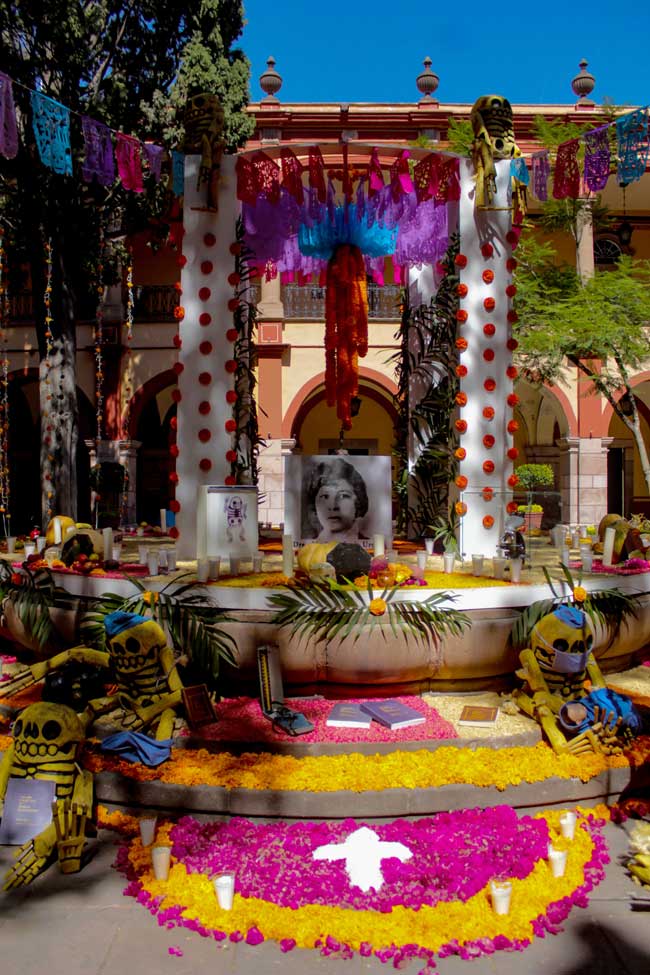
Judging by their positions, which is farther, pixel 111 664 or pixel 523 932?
pixel 111 664

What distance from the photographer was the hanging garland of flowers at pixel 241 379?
7480 mm

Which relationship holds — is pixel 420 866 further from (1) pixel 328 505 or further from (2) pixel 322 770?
(1) pixel 328 505

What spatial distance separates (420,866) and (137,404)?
1550 centimetres

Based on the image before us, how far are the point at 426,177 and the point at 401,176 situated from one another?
0.85 ft

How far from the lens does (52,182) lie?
11891 mm

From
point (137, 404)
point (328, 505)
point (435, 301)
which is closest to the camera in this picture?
point (328, 505)

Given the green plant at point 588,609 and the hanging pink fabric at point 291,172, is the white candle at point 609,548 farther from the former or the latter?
the hanging pink fabric at point 291,172

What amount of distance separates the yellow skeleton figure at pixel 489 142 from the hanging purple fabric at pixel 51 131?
3.94 meters

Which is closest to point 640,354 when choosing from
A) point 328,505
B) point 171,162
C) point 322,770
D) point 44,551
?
point 328,505

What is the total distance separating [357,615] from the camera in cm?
491

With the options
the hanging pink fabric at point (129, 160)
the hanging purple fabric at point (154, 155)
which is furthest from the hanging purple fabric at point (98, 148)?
the hanging purple fabric at point (154, 155)

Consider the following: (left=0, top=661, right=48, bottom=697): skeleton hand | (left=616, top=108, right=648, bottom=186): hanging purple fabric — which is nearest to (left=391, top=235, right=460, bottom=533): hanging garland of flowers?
(left=616, top=108, right=648, bottom=186): hanging purple fabric

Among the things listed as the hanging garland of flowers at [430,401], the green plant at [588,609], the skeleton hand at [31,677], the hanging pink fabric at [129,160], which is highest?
the hanging pink fabric at [129,160]

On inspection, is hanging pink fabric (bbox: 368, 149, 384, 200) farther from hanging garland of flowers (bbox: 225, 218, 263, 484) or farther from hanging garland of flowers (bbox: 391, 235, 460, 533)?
hanging garland of flowers (bbox: 225, 218, 263, 484)
